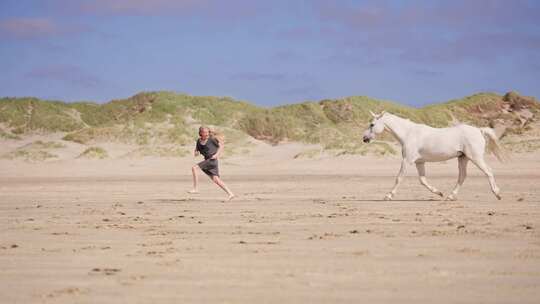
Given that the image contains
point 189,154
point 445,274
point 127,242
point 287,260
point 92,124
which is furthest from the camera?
point 92,124

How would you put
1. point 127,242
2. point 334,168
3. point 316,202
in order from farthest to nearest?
point 334,168
point 316,202
point 127,242

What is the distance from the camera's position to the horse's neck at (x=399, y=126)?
1770cm

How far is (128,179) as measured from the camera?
96.5 feet

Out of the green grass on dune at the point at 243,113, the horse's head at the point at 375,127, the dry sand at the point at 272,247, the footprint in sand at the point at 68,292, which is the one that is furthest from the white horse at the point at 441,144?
the green grass on dune at the point at 243,113

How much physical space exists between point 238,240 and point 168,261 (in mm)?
1918

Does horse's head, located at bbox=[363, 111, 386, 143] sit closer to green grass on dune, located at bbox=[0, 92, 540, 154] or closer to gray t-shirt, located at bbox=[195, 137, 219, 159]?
gray t-shirt, located at bbox=[195, 137, 219, 159]

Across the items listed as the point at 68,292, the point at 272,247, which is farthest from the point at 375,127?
the point at 68,292

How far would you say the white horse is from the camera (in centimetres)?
1694

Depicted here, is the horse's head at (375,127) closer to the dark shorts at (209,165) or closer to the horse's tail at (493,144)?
the horse's tail at (493,144)

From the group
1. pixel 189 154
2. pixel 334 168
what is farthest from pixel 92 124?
pixel 334 168

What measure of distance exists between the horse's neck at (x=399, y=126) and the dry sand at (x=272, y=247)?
4.52 ft

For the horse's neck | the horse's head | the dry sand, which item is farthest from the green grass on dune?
the dry sand

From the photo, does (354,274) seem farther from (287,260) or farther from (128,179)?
(128,179)

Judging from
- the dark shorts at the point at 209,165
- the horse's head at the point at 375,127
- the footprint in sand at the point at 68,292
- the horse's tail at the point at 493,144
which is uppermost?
the horse's head at the point at 375,127
